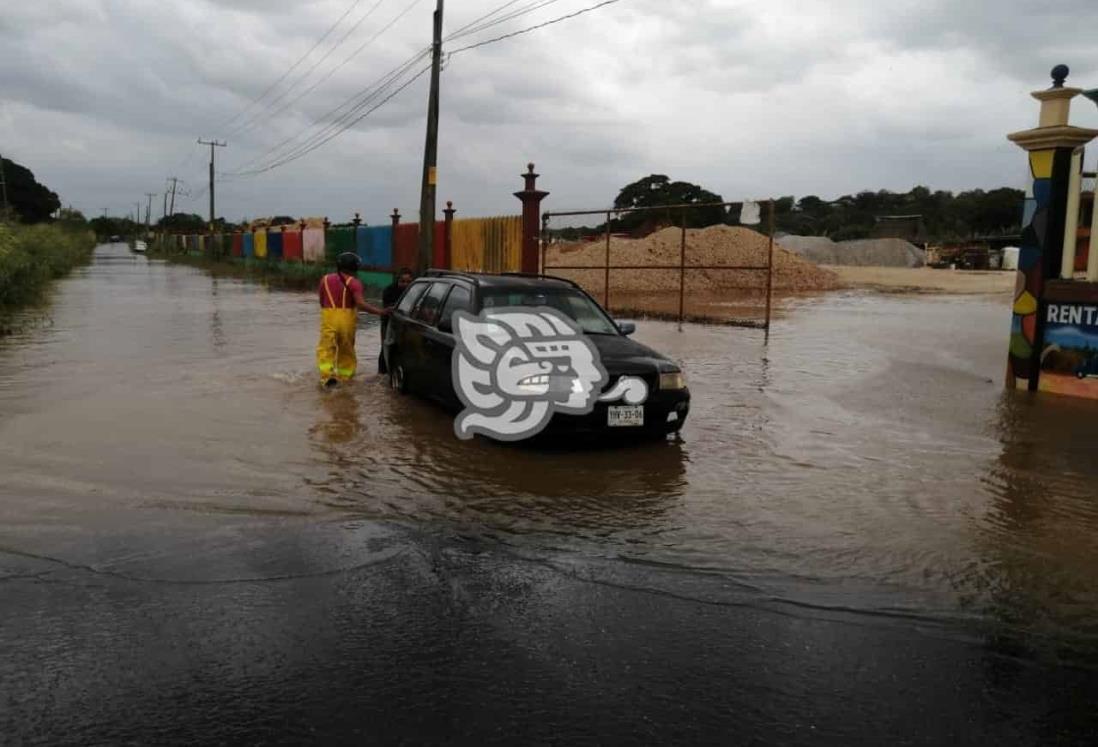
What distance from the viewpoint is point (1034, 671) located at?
11.5 ft

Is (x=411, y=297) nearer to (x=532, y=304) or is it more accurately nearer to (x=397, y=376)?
(x=397, y=376)

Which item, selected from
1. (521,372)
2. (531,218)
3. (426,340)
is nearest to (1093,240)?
(521,372)

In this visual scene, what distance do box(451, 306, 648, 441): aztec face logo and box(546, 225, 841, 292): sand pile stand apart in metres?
23.3

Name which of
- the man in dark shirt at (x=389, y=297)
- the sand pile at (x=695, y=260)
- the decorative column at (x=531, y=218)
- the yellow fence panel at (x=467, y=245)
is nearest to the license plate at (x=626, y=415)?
the man in dark shirt at (x=389, y=297)

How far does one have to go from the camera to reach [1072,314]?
993 centimetres

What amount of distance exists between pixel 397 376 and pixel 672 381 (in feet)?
12.1

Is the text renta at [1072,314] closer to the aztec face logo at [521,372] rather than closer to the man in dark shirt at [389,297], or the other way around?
the aztec face logo at [521,372]

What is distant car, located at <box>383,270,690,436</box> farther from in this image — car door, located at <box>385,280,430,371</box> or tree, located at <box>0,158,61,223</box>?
tree, located at <box>0,158,61,223</box>

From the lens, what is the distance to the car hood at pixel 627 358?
708 centimetres

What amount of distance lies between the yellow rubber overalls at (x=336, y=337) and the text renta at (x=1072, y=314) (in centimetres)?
797

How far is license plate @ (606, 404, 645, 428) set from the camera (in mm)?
6941

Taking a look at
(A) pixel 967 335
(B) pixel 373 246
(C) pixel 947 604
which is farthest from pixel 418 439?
(B) pixel 373 246

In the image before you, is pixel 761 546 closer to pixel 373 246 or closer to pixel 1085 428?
pixel 1085 428

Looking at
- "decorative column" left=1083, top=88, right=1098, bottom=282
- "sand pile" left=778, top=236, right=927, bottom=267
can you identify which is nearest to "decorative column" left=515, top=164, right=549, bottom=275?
"decorative column" left=1083, top=88, right=1098, bottom=282
